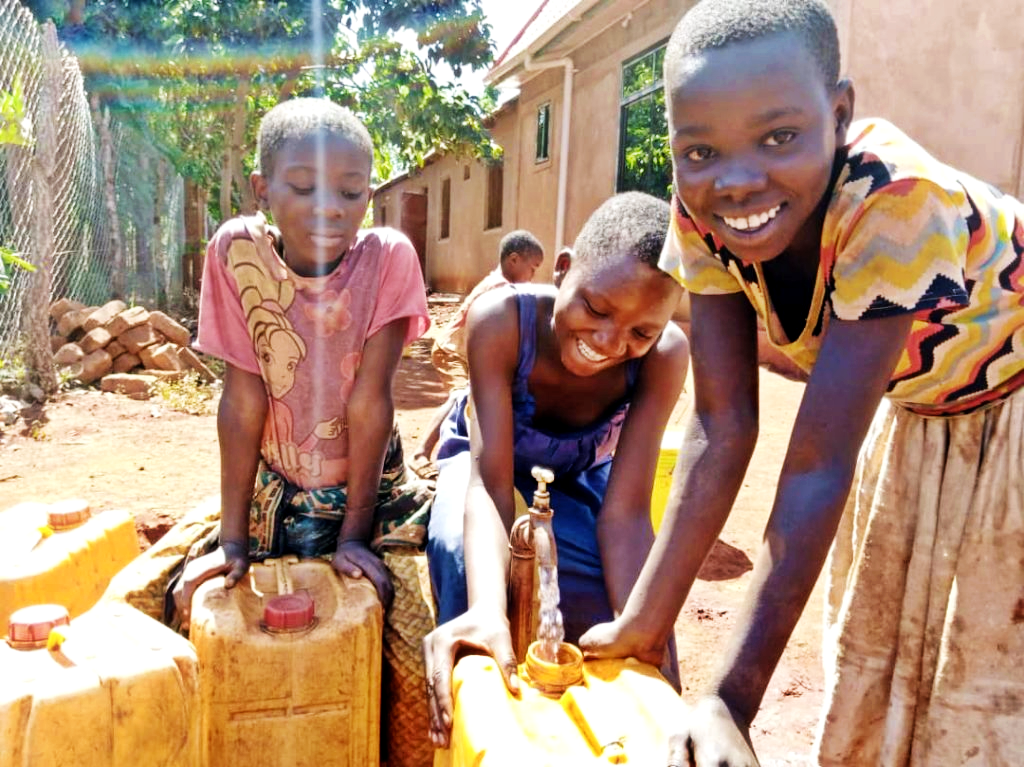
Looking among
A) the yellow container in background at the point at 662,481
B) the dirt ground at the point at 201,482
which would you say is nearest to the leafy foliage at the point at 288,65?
the dirt ground at the point at 201,482

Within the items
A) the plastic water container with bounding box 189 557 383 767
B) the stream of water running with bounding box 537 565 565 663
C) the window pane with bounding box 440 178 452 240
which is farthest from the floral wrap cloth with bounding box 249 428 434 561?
the window pane with bounding box 440 178 452 240

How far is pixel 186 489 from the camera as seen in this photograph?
13.1 feet

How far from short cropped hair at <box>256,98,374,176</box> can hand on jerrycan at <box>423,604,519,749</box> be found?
119cm

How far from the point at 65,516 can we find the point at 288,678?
37.3 inches

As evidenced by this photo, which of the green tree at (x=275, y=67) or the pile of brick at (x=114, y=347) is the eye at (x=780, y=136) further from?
the green tree at (x=275, y=67)

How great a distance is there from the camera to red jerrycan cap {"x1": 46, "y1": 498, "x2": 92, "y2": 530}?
87.5 inches

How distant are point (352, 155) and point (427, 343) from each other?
868 cm

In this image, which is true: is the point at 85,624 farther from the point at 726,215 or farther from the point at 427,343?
the point at 427,343

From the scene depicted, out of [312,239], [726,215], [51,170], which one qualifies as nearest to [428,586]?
[312,239]

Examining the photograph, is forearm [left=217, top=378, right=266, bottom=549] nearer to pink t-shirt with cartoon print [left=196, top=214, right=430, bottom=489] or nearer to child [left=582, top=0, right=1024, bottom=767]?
pink t-shirt with cartoon print [left=196, top=214, right=430, bottom=489]

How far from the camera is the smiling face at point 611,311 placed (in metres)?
1.69

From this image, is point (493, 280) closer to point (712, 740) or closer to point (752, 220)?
point (752, 220)

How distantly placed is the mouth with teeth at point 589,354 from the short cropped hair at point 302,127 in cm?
72

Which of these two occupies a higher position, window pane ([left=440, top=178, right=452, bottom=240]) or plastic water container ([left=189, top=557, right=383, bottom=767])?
window pane ([left=440, top=178, right=452, bottom=240])
